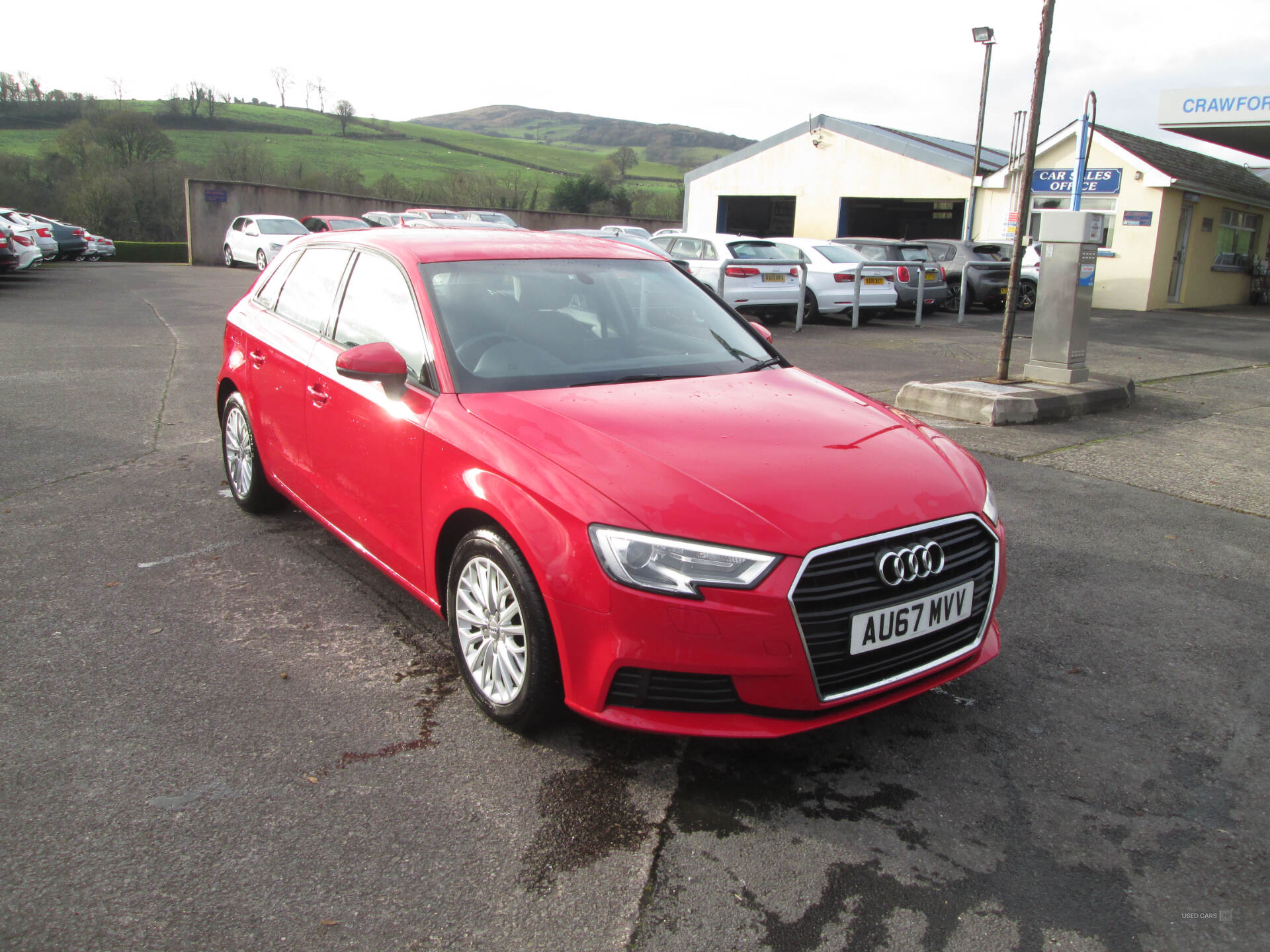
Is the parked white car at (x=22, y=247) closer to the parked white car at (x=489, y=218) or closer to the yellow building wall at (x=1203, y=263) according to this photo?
the parked white car at (x=489, y=218)

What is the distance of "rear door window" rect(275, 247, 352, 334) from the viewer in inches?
171

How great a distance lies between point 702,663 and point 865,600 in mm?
504

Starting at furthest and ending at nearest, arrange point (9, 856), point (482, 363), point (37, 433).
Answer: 1. point (37, 433)
2. point (482, 363)
3. point (9, 856)

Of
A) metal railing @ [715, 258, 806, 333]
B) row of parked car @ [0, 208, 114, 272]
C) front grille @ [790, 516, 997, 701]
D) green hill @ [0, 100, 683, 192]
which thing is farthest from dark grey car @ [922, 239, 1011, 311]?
green hill @ [0, 100, 683, 192]

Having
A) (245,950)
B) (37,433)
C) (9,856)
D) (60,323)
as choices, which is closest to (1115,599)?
(245,950)

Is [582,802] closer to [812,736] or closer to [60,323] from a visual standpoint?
[812,736]

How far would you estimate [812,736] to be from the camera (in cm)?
317

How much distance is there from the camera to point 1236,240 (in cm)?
2706

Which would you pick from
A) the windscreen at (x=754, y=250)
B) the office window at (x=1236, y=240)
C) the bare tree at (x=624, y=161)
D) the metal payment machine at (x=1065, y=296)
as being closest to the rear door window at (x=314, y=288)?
the metal payment machine at (x=1065, y=296)

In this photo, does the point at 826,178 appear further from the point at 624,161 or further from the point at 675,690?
the point at 624,161

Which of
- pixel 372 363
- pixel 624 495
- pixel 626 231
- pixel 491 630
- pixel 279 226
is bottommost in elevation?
pixel 491 630

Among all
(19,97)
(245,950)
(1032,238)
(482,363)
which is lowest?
(245,950)

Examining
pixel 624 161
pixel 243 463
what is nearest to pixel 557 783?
pixel 243 463

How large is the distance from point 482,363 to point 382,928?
193 centimetres
